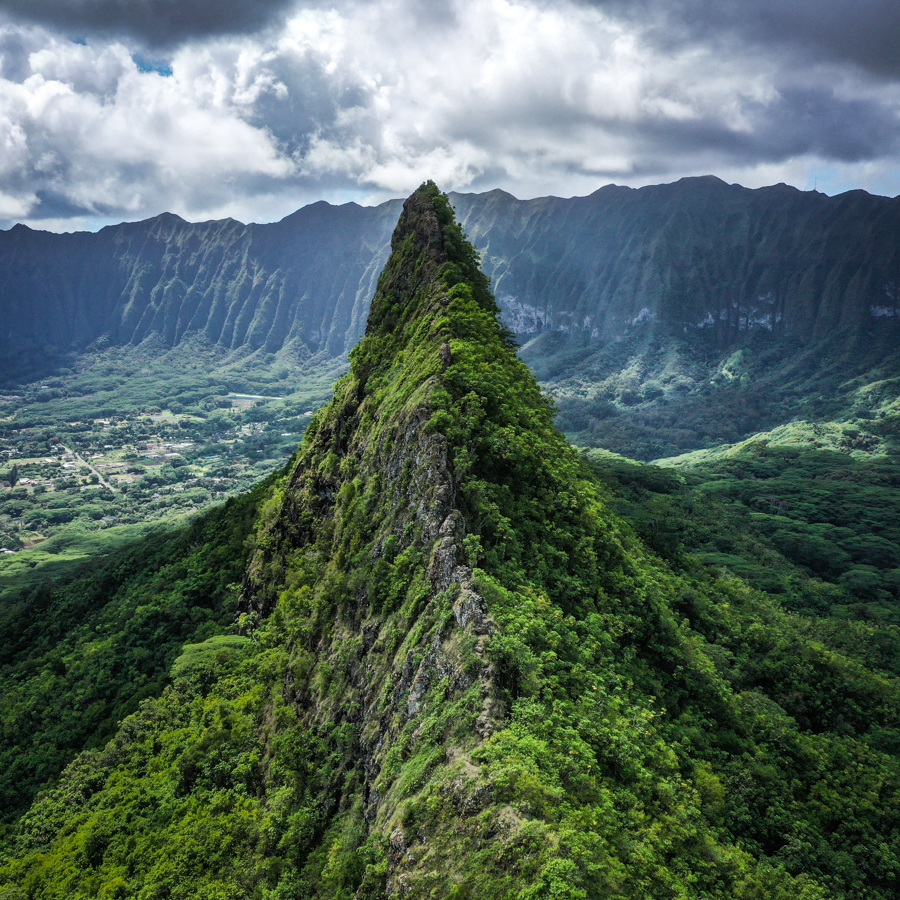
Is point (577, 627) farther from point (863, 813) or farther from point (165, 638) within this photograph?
point (165, 638)

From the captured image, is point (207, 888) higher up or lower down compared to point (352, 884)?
lower down

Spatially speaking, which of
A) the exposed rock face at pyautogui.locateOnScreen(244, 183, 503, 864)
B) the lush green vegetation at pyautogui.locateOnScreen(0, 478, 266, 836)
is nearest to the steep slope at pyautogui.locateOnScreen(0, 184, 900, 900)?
the exposed rock face at pyautogui.locateOnScreen(244, 183, 503, 864)

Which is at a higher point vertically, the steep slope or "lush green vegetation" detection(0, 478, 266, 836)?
the steep slope

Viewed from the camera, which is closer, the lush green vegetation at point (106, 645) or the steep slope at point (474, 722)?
the steep slope at point (474, 722)

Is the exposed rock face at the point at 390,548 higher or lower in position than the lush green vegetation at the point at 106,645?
higher

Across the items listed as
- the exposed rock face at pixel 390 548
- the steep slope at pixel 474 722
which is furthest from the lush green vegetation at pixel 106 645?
the exposed rock face at pixel 390 548

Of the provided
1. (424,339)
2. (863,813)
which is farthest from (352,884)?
(424,339)

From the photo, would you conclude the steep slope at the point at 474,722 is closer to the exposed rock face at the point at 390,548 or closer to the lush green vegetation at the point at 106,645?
the exposed rock face at the point at 390,548

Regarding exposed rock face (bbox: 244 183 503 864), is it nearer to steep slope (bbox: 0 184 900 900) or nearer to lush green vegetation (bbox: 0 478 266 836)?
steep slope (bbox: 0 184 900 900)

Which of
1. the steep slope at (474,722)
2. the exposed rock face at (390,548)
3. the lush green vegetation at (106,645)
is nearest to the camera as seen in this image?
the steep slope at (474,722)
